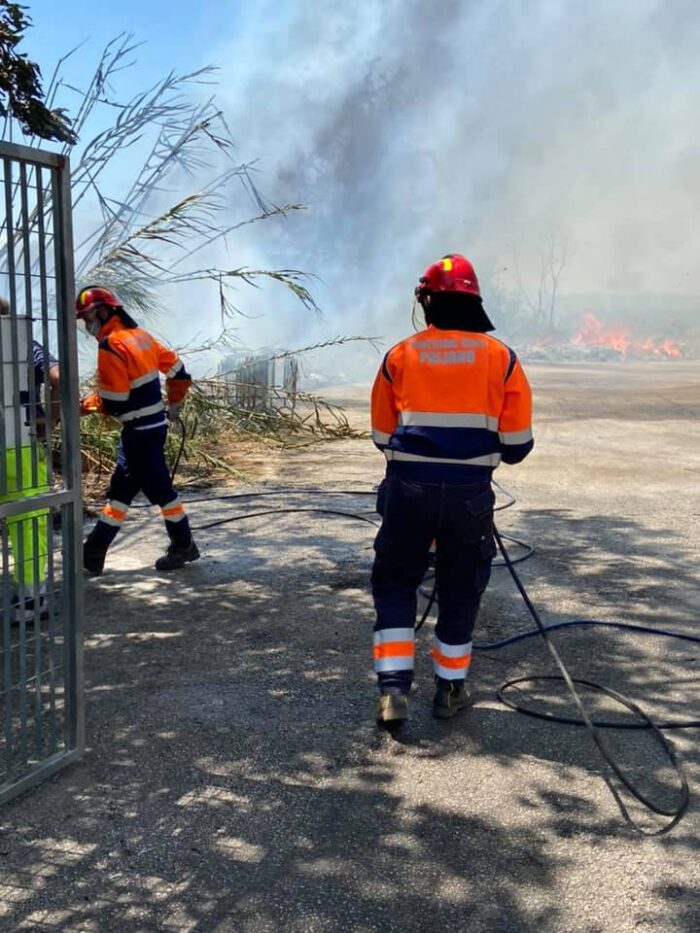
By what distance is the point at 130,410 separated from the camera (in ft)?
16.6

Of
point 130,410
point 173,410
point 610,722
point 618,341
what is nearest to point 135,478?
point 130,410

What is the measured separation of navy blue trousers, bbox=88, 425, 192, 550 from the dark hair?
7.77 ft

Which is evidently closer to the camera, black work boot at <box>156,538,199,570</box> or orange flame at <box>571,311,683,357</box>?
black work boot at <box>156,538,199,570</box>

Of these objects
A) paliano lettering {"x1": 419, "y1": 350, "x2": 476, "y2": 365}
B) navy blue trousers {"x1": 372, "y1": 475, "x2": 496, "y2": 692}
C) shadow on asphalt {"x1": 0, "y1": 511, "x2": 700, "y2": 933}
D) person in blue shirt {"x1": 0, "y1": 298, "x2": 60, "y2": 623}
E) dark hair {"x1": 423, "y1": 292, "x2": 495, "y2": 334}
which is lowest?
shadow on asphalt {"x1": 0, "y1": 511, "x2": 700, "y2": 933}

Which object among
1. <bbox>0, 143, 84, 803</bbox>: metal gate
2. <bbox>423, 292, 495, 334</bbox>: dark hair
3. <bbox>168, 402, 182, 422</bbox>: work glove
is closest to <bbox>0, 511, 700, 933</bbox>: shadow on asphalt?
<bbox>0, 143, 84, 803</bbox>: metal gate

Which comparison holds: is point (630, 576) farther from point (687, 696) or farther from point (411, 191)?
point (411, 191)

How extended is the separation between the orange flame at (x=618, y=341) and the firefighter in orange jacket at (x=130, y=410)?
37275 mm

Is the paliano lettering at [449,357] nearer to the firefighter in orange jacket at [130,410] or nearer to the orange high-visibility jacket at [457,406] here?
the orange high-visibility jacket at [457,406]

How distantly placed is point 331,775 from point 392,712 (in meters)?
0.37

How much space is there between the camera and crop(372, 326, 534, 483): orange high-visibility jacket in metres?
3.27

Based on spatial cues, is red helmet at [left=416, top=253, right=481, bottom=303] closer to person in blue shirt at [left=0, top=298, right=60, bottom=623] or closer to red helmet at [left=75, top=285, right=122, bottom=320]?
person in blue shirt at [left=0, top=298, right=60, bottom=623]

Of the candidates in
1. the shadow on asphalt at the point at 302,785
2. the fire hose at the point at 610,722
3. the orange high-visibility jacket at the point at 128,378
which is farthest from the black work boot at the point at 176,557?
the fire hose at the point at 610,722

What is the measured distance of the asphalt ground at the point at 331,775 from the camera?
7.68ft

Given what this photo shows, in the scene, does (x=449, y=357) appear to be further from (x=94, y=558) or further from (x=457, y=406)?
(x=94, y=558)
